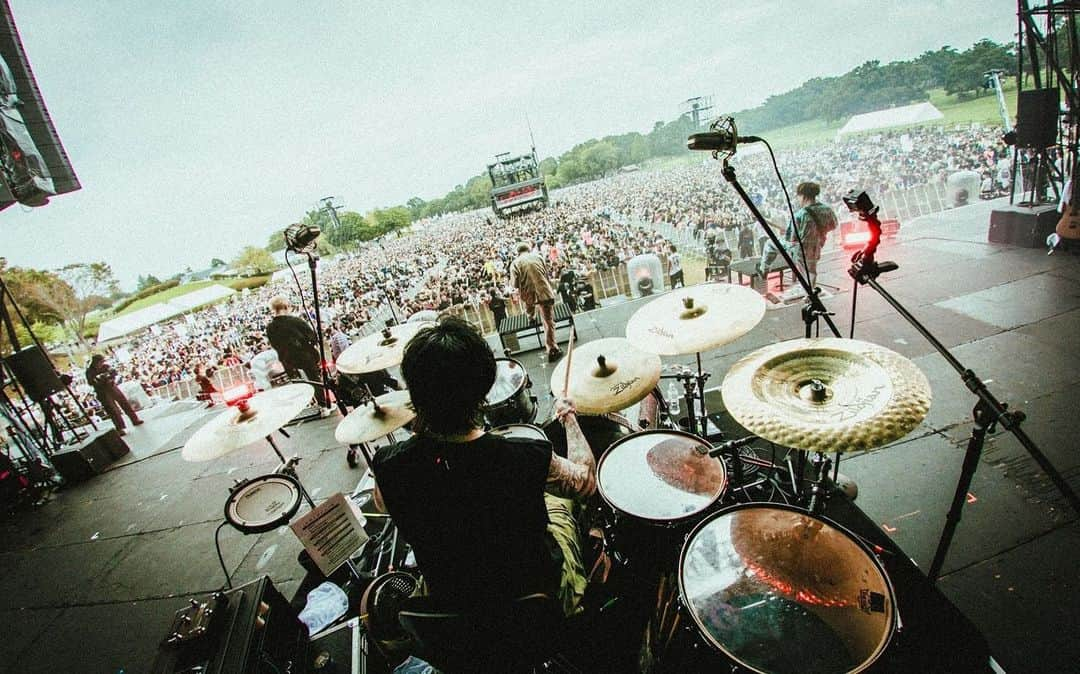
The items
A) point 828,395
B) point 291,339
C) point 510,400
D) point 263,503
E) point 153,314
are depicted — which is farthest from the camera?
point 153,314

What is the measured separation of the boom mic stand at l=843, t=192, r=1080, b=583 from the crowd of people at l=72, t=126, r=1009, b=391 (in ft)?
18.4

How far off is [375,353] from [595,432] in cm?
176

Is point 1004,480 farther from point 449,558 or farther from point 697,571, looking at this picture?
point 449,558

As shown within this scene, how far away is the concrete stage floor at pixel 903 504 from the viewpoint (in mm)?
2045

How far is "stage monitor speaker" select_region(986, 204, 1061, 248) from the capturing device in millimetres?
5574

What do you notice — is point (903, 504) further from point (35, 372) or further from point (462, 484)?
point (35, 372)

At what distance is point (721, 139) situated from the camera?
1.88m

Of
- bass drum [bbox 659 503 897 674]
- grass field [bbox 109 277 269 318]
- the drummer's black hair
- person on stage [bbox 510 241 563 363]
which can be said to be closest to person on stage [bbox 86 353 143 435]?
person on stage [bbox 510 241 563 363]

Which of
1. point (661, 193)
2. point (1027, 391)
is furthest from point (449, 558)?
point (661, 193)

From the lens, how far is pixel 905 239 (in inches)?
292

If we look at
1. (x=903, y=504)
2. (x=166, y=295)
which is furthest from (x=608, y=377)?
(x=166, y=295)

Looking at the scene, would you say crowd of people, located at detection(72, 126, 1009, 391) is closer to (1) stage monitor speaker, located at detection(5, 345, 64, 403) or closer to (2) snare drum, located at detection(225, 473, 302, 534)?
(1) stage monitor speaker, located at detection(5, 345, 64, 403)

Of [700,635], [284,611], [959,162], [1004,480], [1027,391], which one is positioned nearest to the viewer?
[700,635]

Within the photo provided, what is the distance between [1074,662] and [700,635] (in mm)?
1834
